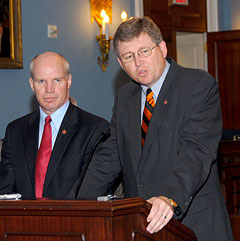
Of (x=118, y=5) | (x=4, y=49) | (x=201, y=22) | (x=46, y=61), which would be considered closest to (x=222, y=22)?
(x=201, y=22)

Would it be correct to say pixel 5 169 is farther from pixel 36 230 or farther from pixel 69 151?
pixel 36 230

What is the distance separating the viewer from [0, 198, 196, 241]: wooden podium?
5.39ft

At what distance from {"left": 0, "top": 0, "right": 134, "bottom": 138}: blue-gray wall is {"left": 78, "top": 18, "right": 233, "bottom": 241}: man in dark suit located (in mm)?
3457

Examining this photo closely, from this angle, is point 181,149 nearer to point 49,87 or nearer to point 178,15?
point 49,87

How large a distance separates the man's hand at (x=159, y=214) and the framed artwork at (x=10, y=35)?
426 centimetres

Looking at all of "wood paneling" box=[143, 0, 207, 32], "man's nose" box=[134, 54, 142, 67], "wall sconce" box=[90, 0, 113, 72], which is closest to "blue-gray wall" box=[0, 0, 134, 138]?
"wall sconce" box=[90, 0, 113, 72]

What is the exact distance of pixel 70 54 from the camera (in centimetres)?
670

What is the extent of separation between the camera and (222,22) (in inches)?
355

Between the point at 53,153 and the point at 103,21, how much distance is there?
415 cm

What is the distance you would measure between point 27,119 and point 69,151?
40cm

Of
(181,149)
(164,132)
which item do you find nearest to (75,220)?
(181,149)

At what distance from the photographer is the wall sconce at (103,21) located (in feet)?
22.5

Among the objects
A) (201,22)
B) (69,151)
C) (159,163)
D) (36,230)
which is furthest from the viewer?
(201,22)

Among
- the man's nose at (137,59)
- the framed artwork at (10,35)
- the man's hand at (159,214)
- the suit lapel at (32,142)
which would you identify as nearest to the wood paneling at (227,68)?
the framed artwork at (10,35)
